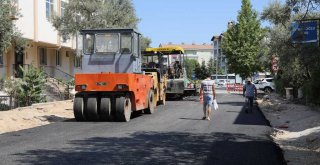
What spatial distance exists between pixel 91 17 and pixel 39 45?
358 inches

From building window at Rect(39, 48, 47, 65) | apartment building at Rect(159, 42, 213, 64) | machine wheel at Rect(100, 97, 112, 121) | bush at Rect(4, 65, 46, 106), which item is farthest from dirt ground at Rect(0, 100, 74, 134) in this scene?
apartment building at Rect(159, 42, 213, 64)

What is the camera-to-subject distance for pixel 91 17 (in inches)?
1091

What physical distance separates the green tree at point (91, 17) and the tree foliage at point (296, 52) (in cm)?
853

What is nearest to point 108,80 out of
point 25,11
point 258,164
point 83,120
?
point 83,120

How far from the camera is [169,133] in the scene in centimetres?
1332

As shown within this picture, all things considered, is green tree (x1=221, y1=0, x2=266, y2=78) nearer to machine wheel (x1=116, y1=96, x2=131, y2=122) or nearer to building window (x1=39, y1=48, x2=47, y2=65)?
building window (x1=39, y1=48, x2=47, y2=65)

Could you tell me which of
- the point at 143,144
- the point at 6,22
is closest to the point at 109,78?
the point at 6,22

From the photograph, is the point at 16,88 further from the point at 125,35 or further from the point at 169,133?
the point at 169,133

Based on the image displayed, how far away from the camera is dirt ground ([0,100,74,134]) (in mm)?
15712

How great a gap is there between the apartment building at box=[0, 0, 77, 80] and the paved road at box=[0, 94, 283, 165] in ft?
46.3

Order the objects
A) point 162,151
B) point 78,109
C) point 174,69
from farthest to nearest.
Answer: point 174,69 → point 78,109 → point 162,151

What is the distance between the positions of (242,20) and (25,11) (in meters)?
33.4

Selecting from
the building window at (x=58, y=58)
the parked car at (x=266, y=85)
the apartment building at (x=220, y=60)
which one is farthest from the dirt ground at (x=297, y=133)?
the apartment building at (x=220, y=60)

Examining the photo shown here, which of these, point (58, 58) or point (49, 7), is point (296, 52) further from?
point (58, 58)
